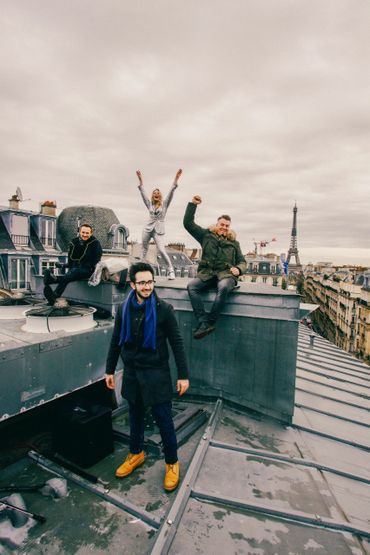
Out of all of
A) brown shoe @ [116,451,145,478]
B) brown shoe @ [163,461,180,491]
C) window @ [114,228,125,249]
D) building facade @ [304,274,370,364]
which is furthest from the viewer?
building facade @ [304,274,370,364]

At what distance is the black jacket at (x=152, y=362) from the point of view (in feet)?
11.3

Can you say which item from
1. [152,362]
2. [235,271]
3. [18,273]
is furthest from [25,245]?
[152,362]

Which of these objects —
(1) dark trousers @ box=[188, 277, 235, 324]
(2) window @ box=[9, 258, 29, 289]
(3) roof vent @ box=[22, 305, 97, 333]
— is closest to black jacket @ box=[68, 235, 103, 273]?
(3) roof vent @ box=[22, 305, 97, 333]

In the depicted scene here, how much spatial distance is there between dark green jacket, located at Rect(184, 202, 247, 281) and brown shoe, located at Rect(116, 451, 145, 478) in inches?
119

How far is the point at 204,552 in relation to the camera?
8.34 feet

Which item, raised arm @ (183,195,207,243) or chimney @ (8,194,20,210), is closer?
raised arm @ (183,195,207,243)

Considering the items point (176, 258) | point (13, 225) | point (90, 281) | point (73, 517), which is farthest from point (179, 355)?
point (176, 258)

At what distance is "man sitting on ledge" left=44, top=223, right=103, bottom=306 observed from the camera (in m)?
6.09

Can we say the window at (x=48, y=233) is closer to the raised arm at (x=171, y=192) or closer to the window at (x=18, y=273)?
the window at (x=18, y=273)

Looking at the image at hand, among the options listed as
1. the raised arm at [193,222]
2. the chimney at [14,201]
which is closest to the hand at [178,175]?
the raised arm at [193,222]

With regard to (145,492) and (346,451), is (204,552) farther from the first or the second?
(346,451)

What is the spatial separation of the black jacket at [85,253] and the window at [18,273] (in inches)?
731

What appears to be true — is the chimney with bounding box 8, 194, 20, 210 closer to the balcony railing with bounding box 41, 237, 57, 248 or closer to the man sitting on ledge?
the balcony railing with bounding box 41, 237, 57, 248

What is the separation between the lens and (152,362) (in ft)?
11.4
